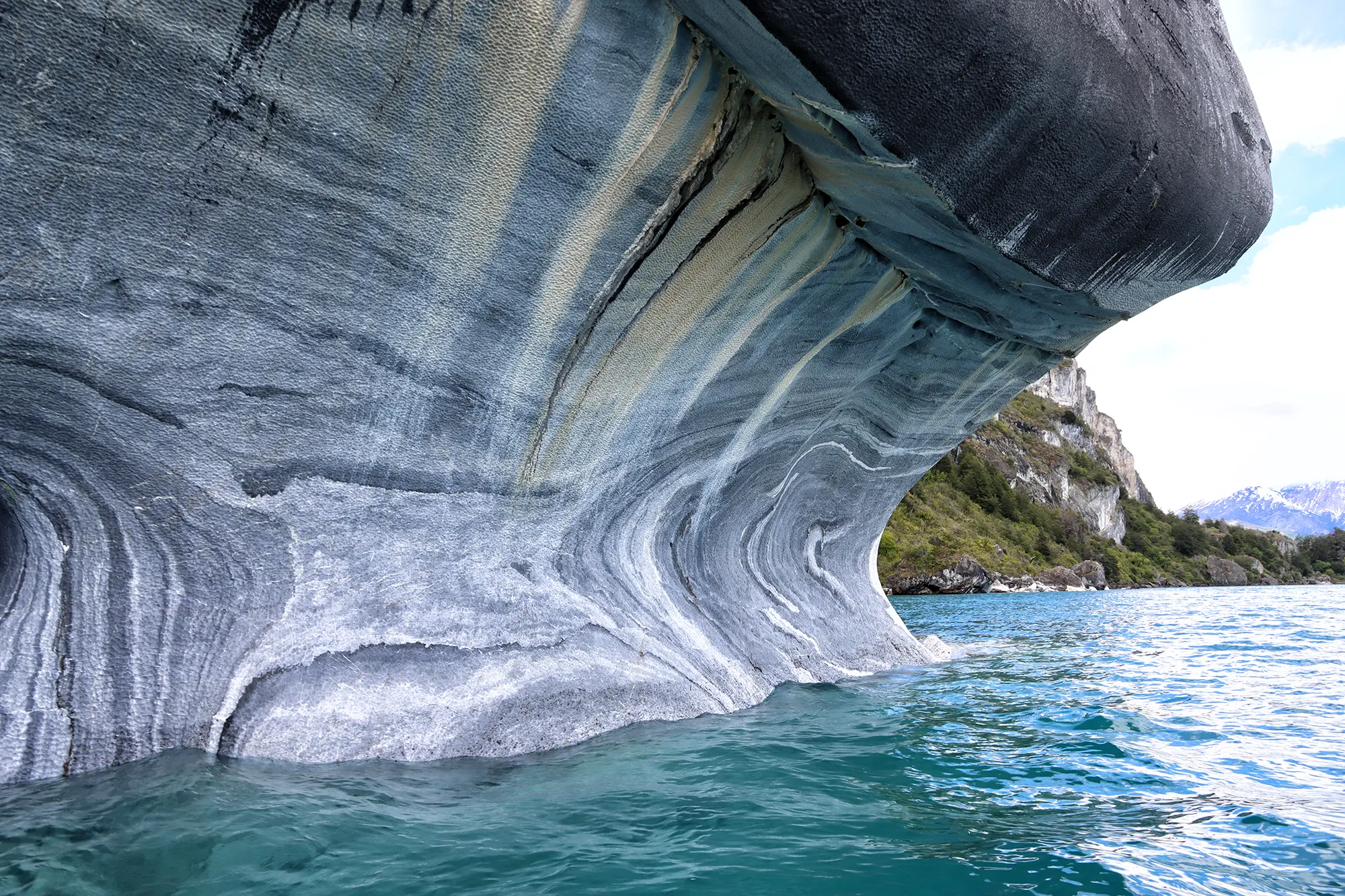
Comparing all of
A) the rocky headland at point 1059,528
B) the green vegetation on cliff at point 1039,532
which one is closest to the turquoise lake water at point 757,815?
the rocky headland at point 1059,528

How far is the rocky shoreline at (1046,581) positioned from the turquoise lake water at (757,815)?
38.1 meters

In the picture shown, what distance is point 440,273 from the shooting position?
3.21 metres

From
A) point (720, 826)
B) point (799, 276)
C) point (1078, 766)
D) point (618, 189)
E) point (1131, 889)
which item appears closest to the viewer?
point (1131, 889)

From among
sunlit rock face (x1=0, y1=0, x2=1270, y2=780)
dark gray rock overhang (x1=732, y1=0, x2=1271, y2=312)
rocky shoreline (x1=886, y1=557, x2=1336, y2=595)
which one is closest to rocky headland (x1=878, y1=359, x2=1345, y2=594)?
rocky shoreline (x1=886, y1=557, x2=1336, y2=595)

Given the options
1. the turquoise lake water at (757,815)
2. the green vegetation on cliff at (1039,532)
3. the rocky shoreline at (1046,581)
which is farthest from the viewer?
the green vegetation on cliff at (1039,532)

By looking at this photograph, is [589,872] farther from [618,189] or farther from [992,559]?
[992,559]

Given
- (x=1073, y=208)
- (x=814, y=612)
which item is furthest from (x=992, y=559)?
(x=1073, y=208)

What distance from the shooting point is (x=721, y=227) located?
3.87 m

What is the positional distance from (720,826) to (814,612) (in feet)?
14.5

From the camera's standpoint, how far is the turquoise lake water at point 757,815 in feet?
7.11

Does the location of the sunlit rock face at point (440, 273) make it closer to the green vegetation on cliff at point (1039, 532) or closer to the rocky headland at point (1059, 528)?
the rocky headland at point (1059, 528)

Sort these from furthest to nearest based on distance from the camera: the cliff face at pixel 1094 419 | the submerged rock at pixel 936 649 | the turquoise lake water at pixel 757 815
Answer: the cliff face at pixel 1094 419
the submerged rock at pixel 936 649
the turquoise lake water at pixel 757 815

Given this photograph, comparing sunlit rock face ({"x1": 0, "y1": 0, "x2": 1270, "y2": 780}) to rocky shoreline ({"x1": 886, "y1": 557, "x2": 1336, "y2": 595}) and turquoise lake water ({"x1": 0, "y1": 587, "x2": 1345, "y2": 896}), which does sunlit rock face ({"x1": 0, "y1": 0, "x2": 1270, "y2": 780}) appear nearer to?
turquoise lake water ({"x1": 0, "y1": 587, "x2": 1345, "y2": 896})

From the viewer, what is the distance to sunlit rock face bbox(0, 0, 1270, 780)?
8.49 feet
